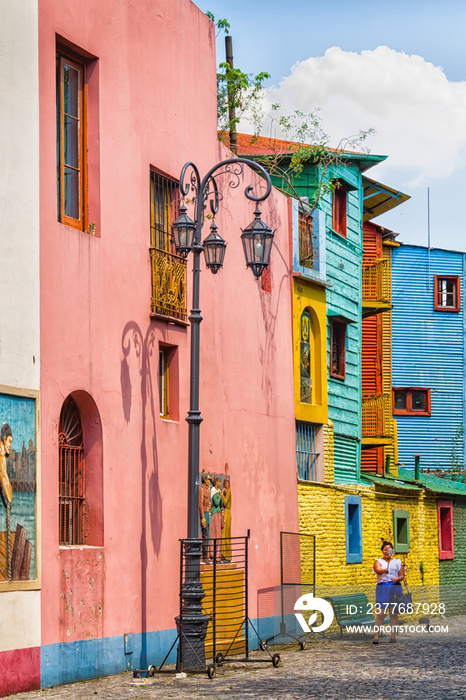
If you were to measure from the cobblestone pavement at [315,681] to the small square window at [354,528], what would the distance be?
645 cm

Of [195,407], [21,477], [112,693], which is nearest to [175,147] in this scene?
[195,407]

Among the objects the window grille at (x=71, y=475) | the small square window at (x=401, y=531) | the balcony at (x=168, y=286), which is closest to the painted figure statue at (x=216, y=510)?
the balcony at (x=168, y=286)

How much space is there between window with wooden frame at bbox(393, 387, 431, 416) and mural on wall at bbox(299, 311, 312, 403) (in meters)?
14.4

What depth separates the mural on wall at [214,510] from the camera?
1791 centimetres

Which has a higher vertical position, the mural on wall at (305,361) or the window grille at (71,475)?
the mural on wall at (305,361)

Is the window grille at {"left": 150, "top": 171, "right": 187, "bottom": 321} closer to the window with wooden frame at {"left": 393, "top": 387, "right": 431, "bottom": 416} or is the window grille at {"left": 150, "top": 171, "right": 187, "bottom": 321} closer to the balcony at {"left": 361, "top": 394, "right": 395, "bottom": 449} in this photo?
the balcony at {"left": 361, "top": 394, "right": 395, "bottom": 449}

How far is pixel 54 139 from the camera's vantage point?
1405cm

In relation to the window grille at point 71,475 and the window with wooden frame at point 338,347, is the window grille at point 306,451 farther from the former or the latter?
the window grille at point 71,475

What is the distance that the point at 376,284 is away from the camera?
29375mm

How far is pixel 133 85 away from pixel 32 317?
441 centimetres

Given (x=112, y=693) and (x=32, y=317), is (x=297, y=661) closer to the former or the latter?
(x=112, y=693)

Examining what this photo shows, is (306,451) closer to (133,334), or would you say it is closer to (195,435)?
(133,334)

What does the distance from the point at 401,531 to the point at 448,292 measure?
12806 mm

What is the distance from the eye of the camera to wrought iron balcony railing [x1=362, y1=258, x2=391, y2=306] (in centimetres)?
2916
